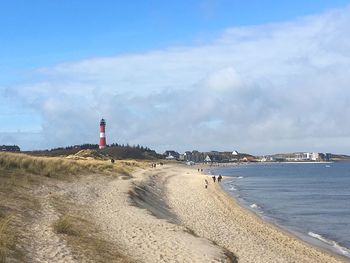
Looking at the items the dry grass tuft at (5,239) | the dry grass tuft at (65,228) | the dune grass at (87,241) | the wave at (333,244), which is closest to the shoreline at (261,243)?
the wave at (333,244)

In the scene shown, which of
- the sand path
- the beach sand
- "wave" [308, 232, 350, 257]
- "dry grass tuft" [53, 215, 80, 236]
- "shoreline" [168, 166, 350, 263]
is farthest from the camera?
"wave" [308, 232, 350, 257]

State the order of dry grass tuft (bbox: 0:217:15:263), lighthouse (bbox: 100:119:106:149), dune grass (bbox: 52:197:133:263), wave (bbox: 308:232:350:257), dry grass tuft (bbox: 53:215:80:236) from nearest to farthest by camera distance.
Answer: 1. dry grass tuft (bbox: 0:217:15:263)
2. dune grass (bbox: 52:197:133:263)
3. dry grass tuft (bbox: 53:215:80:236)
4. wave (bbox: 308:232:350:257)
5. lighthouse (bbox: 100:119:106:149)

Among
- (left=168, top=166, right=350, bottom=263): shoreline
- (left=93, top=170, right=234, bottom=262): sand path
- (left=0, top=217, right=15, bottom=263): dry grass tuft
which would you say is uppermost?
(left=0, top=217, right=15, bottom=263): dry grass tuft

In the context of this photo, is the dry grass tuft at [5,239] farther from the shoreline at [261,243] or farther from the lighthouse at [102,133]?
the lighthouse at [102,133]

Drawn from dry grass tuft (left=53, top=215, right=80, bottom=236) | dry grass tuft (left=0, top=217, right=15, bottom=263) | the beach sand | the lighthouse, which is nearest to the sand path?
the beach sand

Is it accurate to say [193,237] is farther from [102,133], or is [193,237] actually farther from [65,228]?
[102,133]

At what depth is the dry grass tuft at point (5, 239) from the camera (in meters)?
10.4

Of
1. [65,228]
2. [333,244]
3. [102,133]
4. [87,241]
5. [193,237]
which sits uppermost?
[102,133]

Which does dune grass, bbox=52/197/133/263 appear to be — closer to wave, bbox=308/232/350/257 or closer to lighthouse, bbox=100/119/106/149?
wave, bbox=308/232/350/257

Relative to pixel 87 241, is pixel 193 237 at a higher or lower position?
lower

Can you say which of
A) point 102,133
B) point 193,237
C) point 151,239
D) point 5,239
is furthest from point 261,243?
point 102,133

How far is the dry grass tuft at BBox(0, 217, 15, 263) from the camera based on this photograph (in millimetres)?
10439

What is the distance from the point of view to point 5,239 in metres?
11.7

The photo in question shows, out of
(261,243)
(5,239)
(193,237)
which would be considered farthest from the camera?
(261,243)
